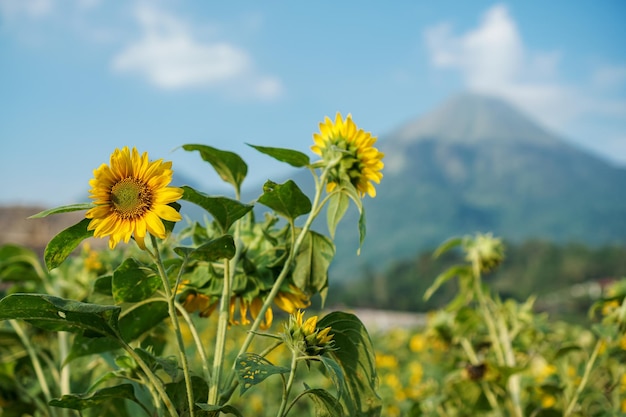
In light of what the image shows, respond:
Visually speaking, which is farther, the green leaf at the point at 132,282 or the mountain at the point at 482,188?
the mountain at the point at 482,188

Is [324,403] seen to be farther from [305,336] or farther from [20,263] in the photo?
[20,263]

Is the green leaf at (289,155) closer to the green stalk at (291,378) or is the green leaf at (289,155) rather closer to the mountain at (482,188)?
the green stalk at (291,378)

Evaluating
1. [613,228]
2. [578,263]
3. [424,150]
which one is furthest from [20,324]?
[424,150]

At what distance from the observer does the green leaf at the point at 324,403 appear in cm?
48

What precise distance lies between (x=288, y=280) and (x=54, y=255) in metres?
0.19

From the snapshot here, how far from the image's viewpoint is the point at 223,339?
20.6 inches

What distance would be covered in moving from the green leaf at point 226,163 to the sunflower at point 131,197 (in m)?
0.07

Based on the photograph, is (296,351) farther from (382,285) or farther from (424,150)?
(424,150)

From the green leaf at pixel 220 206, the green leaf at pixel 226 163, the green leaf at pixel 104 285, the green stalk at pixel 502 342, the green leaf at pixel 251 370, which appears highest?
the green leaf at pixel 226 163

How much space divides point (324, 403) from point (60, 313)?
0.20 metres

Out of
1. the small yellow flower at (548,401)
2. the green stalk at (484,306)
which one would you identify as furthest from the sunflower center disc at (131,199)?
the small yellow flower at (548,401)

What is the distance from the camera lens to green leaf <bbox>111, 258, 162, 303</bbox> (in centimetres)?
54

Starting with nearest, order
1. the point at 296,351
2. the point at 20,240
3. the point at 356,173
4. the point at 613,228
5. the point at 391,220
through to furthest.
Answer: the point at 296,351 < the point at 356,173 < the point at 20,240 < the point at 613,228 < the point at 391,220

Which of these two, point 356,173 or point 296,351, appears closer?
point 296,351
